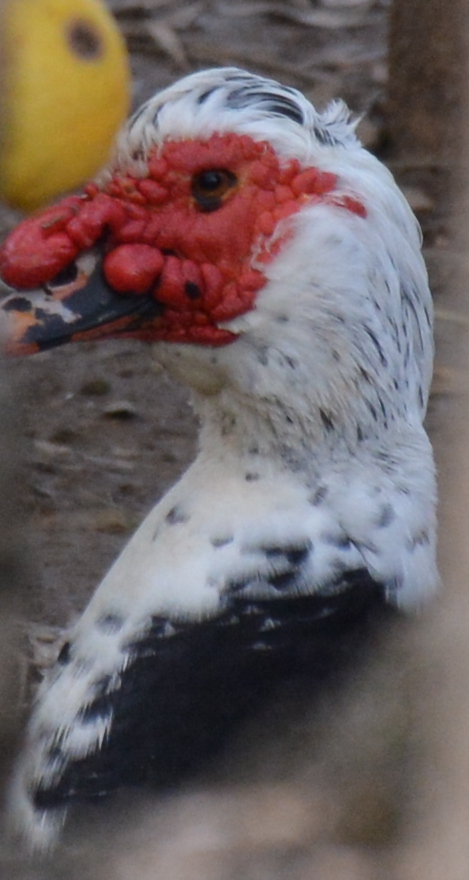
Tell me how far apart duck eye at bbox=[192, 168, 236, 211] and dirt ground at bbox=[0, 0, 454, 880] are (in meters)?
0.61

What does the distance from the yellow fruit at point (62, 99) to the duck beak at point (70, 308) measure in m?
0.44

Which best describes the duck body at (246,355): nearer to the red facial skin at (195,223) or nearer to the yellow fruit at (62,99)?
the red facial skin at (195,223)

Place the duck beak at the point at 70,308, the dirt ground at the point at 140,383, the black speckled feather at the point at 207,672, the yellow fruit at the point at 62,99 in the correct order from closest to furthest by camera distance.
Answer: the yellow fruit at the point at 62,99 → the black speckled feather at the point at 207,672 → the duck beak at the point at 70,308 → the dirt ground at the point at 140,383

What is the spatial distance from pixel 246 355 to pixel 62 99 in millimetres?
764

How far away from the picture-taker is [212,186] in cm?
204

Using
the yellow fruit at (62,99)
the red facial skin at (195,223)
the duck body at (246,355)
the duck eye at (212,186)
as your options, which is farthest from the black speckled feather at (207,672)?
the yellow fruit at (62,99)

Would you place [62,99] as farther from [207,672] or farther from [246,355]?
[207,672]

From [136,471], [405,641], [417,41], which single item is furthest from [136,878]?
[417,41]

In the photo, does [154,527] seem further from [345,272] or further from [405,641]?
[405,641]

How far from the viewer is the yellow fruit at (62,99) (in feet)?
4.09

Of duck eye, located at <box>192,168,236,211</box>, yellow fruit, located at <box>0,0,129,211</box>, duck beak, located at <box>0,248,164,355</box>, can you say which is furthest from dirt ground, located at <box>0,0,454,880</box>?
yellow fruit, located at <box>0,0,129,211</box>

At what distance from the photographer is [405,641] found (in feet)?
4.66

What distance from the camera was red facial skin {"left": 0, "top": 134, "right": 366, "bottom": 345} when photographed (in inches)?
79.0

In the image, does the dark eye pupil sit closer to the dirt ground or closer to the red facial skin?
the red facial skin
